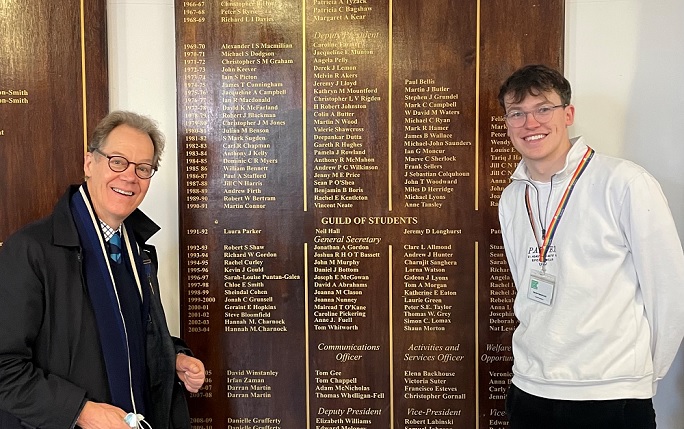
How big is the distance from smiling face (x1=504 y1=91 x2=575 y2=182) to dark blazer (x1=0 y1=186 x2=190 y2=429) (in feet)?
4.31

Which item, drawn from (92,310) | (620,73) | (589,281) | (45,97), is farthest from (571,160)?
(45,97)

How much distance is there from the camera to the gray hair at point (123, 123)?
1.67 metres

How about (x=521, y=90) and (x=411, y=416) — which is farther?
(x=411, y=416)

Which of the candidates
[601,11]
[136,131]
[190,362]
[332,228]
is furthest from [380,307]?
[601,11]

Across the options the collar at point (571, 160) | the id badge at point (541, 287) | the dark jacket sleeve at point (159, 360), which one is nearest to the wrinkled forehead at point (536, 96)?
the collar at point (571, 160)

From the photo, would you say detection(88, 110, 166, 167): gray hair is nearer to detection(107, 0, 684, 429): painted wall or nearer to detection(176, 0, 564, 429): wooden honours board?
detection(176, 0, 564, 429): wooden honours board

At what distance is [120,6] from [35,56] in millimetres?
381

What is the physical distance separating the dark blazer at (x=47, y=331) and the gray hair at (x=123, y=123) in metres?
0.17

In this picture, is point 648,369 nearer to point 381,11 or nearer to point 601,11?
point 601,11

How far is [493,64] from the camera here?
220cm

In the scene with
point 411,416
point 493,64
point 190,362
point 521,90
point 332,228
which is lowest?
point 411,416

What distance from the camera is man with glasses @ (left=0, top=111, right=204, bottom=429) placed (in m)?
1.46

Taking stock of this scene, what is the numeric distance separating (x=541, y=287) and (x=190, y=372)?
1.13 metres

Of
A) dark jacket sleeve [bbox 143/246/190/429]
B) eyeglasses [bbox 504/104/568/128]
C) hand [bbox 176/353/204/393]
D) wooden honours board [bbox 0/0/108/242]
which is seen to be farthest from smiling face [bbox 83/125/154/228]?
eyeglasses [bbox 504/104/568/128]
